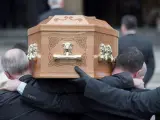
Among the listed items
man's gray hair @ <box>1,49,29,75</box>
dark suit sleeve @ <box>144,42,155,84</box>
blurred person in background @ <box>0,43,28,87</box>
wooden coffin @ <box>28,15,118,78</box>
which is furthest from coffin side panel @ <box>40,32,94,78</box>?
dark suit sleeve @ <box>144,42,155,84</box>

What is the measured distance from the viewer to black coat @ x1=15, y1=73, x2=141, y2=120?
3936 mm

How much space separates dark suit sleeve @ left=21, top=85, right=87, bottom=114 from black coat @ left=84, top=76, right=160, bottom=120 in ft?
0.52

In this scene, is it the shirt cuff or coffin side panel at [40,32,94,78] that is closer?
coffin side panel at [40,32,94,78]

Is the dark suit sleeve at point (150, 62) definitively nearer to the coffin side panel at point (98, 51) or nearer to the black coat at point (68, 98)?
the coffin side panel at point (98, 51)

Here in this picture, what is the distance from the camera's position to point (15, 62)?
425 cm

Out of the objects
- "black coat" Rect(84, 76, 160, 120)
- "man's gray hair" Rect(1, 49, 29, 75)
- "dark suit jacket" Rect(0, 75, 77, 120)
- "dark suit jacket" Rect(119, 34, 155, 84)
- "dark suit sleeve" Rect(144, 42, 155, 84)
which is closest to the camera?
"black coat" Rect(84, 76, 160, 120)

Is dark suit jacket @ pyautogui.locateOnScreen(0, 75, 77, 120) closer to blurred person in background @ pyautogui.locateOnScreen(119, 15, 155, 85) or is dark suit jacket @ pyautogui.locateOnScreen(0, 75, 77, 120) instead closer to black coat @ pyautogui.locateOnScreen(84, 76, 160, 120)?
black coat @ pyautogui.locateOnScreen(84, 76, 160, 120)

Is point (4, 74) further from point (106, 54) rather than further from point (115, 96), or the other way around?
point (115, 96)

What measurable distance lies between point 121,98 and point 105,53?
35cm

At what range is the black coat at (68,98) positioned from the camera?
3936 millimetres

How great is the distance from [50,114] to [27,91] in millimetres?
212

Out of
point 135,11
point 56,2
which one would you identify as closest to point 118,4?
point 135,11

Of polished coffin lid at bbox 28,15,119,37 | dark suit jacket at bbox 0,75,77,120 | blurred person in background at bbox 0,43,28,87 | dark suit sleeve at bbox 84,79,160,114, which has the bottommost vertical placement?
dark suit jacket at bbox 0,75,77,120

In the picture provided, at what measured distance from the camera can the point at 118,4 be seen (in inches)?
618
